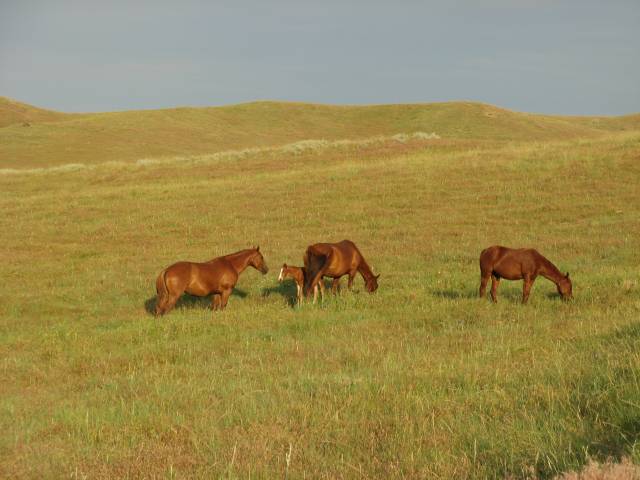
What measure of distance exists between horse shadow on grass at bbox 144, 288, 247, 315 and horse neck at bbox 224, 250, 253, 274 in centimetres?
107

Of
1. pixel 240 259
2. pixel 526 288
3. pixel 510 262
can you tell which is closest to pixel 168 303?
pixel 240 259

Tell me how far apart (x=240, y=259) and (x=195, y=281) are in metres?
1.50

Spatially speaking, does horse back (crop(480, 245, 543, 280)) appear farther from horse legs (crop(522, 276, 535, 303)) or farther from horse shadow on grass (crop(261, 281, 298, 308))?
horse shadow on grass (crop(261, 281, 298, 308))

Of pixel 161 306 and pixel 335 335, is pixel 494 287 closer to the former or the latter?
Result: pixel 335 335

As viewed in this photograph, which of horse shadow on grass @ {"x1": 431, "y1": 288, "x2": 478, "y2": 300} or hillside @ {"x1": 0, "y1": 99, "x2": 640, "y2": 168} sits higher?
hillside @ {"x1": 0, "y1": 99, "x2": 640, "y2": 168}

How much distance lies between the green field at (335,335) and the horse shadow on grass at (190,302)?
0.11 m

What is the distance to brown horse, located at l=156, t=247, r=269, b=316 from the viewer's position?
13.8m

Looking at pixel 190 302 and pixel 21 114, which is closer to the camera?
pixel 190 302

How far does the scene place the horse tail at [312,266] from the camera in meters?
14.6

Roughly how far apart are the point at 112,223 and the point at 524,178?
18795 mm

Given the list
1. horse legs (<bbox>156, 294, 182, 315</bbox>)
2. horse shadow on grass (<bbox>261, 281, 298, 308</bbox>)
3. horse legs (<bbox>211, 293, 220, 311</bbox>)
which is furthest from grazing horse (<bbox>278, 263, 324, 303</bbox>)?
horse legs (<bbox>156, 294, 182, 315</bbox>)

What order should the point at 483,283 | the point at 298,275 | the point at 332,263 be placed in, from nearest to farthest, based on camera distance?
the point at 483,283, the point at 332,263, the point at 298,275

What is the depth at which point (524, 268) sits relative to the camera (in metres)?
13.2

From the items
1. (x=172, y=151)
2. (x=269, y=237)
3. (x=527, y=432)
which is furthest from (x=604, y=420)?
(x=172, y=151)
